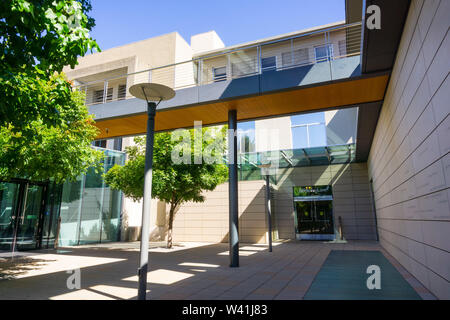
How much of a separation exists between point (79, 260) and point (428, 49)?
33.0ft

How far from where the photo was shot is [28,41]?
165 inches

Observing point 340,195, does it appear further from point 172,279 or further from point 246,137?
→ point 172,279

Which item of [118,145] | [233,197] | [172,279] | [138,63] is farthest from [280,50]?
[172,279]

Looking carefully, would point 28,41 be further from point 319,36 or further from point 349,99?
point 319,36

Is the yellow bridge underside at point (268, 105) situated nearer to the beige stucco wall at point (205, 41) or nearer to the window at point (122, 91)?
the window at point (122, 91)

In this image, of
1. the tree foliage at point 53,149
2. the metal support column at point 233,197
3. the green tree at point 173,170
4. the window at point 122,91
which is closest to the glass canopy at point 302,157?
the green tree at point 173,170

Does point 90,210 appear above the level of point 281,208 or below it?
below

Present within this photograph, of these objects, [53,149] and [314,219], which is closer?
[53,149]

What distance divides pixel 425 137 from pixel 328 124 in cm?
1136

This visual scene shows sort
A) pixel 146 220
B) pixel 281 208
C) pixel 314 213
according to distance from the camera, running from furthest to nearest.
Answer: pixel 281 208 < pixel 314 213 < pixel 146 220

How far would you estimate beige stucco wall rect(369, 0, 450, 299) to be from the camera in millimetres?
3359

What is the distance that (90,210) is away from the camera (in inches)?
583

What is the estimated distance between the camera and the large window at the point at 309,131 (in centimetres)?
1409
